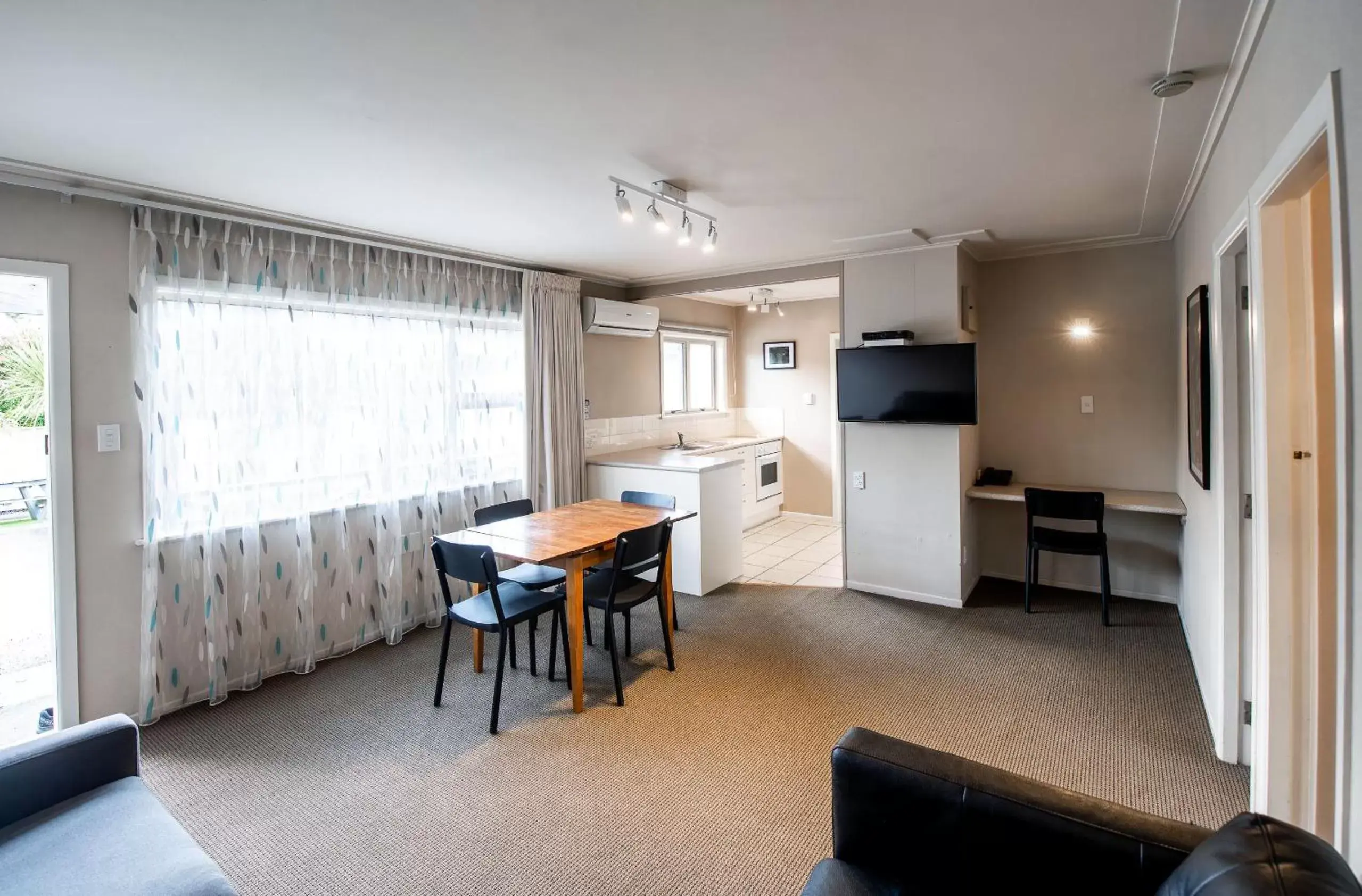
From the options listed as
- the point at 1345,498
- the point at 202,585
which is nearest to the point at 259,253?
the point at 202,585

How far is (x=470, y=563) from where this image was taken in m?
2.88

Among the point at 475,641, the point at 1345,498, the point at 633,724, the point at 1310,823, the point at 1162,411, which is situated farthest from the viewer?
the point at 1162,411

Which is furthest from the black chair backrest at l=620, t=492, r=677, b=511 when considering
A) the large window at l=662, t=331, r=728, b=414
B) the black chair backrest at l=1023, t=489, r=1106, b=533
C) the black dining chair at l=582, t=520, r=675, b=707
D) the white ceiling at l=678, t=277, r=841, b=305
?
the white ceiling at l=678, t=277, r=841, b=305

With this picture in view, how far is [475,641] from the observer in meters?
3.51

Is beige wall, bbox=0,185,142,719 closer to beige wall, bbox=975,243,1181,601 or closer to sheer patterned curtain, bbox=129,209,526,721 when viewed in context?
sheer patterned curtain, bbox=129,209,526,721

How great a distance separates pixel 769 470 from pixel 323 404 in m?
4.65

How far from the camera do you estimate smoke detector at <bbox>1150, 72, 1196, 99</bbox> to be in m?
2.00

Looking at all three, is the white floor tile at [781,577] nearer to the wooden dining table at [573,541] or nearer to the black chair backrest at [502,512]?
the wooden dining table at [573,541]

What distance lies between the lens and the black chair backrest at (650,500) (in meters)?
4.15

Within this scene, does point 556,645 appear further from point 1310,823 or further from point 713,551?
point 1310,823

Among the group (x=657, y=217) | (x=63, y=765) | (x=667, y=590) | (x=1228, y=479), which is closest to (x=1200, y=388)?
(x=1228, y=479)

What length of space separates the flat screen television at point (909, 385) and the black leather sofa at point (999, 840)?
9.96ft

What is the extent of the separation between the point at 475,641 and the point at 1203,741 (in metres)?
3.44

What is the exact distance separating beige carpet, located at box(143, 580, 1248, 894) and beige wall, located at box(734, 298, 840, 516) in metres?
3.23
